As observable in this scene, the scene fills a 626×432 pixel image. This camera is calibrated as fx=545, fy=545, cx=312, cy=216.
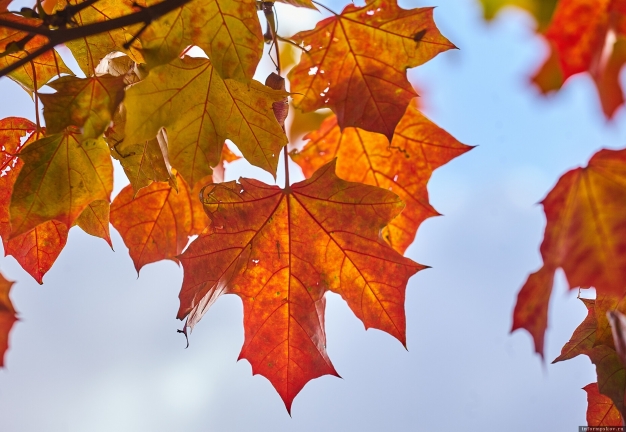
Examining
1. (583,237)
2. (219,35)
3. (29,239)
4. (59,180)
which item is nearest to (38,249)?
(29,239)

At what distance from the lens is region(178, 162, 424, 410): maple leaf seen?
1.38m

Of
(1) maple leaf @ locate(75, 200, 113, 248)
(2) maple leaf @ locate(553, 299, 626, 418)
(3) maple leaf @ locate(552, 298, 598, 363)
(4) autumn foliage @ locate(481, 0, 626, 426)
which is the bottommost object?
(2) maple leaf @ locate(553, 299, 626, 418)

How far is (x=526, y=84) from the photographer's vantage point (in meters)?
0.81

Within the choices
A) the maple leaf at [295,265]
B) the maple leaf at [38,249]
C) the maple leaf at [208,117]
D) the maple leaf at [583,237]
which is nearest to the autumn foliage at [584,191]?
the maple leaf at [583,237]

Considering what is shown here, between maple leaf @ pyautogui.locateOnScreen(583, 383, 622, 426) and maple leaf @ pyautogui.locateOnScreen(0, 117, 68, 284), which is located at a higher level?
maple leaf @ pyautogui.locateOnScreen(0, 117, 68, 284)

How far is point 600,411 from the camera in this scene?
136cm

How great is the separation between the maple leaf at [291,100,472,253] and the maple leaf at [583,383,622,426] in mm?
613

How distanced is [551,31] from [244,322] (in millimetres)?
1041

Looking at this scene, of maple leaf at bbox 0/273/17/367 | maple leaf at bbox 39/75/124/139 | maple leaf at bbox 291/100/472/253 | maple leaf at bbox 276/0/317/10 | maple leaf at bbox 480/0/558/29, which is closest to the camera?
maple leaf at bbox 480/0/558/29

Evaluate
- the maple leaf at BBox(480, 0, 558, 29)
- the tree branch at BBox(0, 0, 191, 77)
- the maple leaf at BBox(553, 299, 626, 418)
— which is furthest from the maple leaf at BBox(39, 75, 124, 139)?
the maple leaf at BBox(553, 299, 626, 418)

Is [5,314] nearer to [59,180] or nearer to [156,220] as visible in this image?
[59,180]

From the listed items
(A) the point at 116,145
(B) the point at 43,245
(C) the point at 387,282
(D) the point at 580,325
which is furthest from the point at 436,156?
(B) the point at 43,245

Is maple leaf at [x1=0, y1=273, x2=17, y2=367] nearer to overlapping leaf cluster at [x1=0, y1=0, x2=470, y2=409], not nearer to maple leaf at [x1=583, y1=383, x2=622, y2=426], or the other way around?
overlapping leaf cluster at [x1=0, y1=0, x2=470, y2=409]

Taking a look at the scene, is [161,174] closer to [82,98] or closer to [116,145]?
[116,145]
